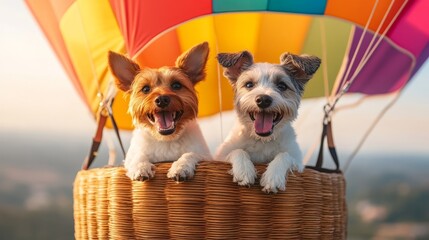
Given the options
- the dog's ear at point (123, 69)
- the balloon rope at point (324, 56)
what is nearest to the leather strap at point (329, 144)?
the dog's ear at point (123, 69)

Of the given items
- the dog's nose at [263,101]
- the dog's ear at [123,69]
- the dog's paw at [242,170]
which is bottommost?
the dog's paw at [242,170]

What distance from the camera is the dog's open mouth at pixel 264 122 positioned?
13.5ft

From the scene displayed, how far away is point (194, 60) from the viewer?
175 inches

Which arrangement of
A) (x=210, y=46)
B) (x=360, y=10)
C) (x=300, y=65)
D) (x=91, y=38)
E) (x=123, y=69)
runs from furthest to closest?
(x=210, y=46), (x=91, y=38), (x=360, y=10), (x=123, y=69), (x=300, y=65)

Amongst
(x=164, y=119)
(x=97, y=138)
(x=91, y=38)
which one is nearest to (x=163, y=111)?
(x=164, y=119)

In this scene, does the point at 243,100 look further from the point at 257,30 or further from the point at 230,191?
the point at 257,30

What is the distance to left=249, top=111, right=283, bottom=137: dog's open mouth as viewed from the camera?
13.5ft

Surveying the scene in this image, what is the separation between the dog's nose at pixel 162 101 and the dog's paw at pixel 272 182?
0.83 meters

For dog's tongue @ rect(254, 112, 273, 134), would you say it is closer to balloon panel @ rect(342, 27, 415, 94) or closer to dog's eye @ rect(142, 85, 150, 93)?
dog's eye @ rect(142, 85, 150, 93)

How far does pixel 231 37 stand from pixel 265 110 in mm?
2553

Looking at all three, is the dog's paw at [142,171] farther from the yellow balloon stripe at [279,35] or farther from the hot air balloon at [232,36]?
the yellow balloon stripe at [279,35]

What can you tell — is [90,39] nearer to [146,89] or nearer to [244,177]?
[146,89]

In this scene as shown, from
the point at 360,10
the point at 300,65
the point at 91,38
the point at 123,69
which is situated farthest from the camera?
the point at 91,38

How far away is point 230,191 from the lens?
3900mm
